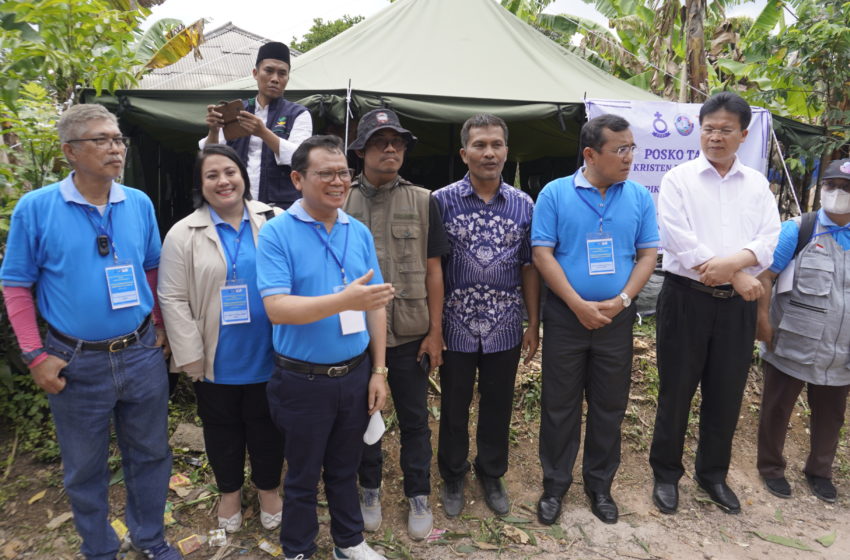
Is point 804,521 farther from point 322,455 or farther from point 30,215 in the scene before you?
point 30,215

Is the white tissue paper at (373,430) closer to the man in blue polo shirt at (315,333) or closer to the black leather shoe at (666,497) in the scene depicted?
the man in blue polo shirt at (315,333)

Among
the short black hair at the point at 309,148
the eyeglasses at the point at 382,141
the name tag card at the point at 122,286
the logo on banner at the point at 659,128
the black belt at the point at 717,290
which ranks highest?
the logo on banner at the point at 659,128

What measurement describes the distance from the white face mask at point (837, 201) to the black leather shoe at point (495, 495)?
230 centimetres

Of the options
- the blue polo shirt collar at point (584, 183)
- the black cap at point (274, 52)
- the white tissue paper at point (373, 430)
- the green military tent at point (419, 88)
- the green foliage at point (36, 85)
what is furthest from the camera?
the green military tent at point (419, 88)

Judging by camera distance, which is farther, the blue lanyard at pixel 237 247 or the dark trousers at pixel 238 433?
the dark trousers at pixel 238 433

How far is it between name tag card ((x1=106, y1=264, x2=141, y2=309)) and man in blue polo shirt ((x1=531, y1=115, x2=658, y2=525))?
5.79ft

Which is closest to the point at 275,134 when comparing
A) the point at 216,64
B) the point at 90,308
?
the point at 90,308

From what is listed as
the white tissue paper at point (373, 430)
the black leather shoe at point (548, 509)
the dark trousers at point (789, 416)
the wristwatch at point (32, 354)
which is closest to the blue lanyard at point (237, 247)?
the wristwatch at point (32, 354)

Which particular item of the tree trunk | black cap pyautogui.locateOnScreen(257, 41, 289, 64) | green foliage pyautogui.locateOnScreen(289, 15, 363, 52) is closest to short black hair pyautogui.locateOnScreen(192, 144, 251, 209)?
black cap pyautogui.locateOnScreen(257, 41, 289, 64)

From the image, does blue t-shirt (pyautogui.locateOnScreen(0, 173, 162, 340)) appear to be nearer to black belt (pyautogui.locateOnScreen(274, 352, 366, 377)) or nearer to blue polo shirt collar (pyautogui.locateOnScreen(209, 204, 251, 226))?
blue polo shirt collar (pyautogui.locateOnScreen(209, 204, 251, 226))

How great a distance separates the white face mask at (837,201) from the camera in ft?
9.19

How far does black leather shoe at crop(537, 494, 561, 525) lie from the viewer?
2.78m

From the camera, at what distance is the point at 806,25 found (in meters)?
5.42

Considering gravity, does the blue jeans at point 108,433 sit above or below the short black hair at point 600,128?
below
